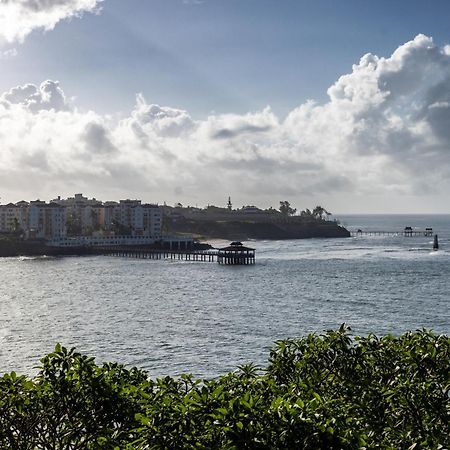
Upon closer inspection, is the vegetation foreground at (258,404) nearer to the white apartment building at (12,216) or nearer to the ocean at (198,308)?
the ocean at (198,308)

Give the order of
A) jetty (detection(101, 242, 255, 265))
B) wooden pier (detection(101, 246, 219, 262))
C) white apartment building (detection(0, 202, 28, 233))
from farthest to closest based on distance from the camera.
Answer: white apartment building (detection(0, 202, 28, 233)) → wooden pier (detection(101, 246, 219, 262)) → jetty (detection(101, 242, 255, 265))

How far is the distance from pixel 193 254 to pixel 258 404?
440 ft

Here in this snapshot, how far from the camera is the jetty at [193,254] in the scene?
132750mm

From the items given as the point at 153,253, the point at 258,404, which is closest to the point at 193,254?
the point at 153,253

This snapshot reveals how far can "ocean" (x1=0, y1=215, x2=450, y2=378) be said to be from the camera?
158 feet

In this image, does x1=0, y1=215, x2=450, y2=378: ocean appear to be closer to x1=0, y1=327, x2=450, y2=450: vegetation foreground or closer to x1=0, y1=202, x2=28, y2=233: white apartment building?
x1=0, y1=327, x2=450, y2=450: vegetation foreground

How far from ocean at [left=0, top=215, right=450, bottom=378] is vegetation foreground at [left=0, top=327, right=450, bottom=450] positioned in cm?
2309

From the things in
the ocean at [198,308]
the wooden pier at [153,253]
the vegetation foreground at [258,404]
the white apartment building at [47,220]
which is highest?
the white apartment building at [47,220]

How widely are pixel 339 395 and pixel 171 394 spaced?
5843 mm

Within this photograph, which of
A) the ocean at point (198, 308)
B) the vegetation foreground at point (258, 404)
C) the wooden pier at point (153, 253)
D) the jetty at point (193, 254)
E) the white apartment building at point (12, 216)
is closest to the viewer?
the vegetation foreground at point (258, 404)

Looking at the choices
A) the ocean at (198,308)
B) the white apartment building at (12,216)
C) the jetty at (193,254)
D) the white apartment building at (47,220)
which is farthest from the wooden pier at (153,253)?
the white apartment building at (12,216)

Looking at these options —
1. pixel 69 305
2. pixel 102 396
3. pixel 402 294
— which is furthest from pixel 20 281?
pixel 102 396

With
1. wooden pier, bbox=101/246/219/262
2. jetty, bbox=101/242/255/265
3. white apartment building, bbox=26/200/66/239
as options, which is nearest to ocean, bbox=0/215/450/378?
jetty, bbox=101/242/255/265

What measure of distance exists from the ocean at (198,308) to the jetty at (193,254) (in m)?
7.64
